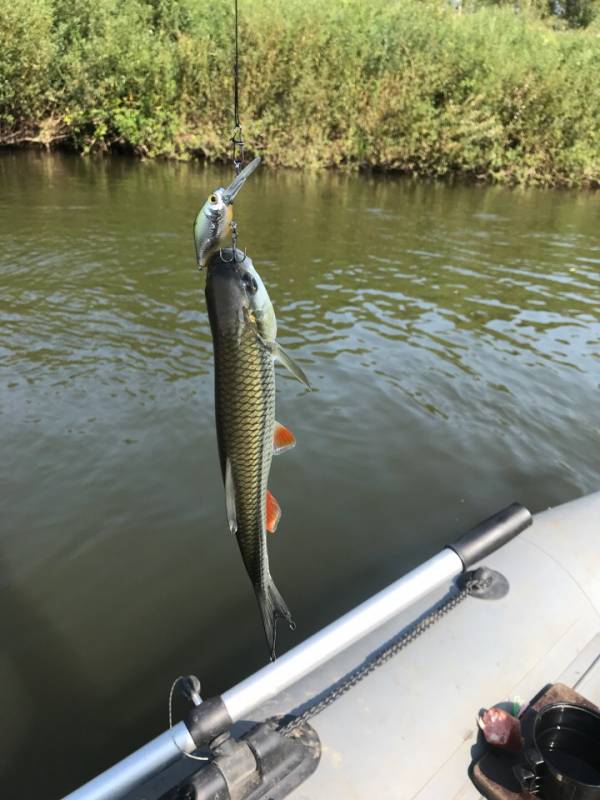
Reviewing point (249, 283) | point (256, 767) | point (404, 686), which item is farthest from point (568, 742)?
point (249, 283)

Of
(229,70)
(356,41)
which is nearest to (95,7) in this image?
(229,70)

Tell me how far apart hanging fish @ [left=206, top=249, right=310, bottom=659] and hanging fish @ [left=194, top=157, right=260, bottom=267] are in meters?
0.08

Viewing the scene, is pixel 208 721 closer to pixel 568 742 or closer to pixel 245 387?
pixel 245 387

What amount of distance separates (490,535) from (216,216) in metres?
2.10

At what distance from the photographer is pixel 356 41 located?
23891 mm

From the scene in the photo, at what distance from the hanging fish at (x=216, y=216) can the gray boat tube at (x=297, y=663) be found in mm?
1544

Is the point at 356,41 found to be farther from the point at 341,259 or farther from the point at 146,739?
the point at 146,739

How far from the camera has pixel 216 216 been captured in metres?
1.72

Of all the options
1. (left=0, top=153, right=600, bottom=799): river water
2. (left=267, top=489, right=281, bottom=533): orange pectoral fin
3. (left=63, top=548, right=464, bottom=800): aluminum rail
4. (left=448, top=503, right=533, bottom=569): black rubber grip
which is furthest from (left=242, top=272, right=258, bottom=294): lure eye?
(left=0, top=153, right=600, bottom=799): river water

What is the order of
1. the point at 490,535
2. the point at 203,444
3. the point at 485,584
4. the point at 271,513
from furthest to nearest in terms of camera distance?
the point at 203,444 → the point at 490,535 → the point at 485,584 → the point at 271,513

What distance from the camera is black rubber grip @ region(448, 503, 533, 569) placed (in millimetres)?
2893

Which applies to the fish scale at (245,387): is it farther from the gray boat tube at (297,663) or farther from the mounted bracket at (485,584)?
the mounted bracket at (485,584)

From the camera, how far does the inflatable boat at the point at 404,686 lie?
201 cm

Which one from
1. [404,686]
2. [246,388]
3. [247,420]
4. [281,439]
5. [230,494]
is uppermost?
[246,388]
